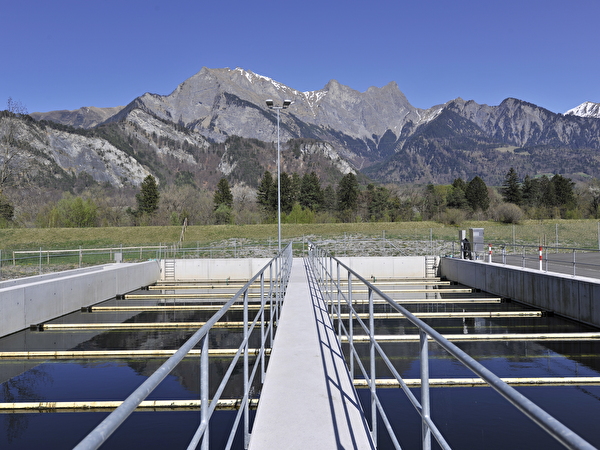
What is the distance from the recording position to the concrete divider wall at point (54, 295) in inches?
422

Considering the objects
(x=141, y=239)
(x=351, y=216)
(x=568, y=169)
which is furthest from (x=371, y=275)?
(x=568, y=169)

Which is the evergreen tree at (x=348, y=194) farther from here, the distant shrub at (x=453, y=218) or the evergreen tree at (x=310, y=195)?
the distant shrub at (x=453, y=218)

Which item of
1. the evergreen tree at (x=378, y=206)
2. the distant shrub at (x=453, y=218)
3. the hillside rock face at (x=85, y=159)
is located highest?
the hillside rock face at (x=85, y=159)

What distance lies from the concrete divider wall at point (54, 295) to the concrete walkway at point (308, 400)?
720cm

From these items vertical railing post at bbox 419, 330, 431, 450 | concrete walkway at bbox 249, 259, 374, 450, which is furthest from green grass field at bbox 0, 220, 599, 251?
vertical railing post at bbox 419, 330, 431, 450

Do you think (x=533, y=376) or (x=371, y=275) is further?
(x=371, y=275)

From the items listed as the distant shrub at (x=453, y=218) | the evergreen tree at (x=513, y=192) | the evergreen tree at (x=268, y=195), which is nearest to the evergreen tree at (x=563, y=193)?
the evergreen tree at (x=513, y=192)

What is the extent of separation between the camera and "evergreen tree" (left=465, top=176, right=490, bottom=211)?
79.8 meters

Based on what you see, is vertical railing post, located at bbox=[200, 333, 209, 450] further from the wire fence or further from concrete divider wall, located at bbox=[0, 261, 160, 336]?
the wire fence

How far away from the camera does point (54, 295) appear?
12.7 m

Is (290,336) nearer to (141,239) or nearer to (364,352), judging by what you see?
(364,352)

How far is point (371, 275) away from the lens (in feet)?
82.6

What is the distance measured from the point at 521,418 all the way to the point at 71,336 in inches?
373

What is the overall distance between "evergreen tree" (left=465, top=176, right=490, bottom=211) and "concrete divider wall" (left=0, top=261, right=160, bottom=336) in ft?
235
